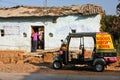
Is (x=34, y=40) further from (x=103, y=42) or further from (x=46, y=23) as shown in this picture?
(x=103, y=42)

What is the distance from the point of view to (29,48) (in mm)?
29875

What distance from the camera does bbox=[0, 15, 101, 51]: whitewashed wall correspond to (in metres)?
28.1

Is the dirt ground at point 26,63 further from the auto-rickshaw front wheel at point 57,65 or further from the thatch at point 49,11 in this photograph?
the thatch at point 49,11

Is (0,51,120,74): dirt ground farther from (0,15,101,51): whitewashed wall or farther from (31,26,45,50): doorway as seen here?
(31,26,45,50): doorway

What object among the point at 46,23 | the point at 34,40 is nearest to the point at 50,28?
the point at 46,23

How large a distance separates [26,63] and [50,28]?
18.1 feet

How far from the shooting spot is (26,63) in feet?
80.6

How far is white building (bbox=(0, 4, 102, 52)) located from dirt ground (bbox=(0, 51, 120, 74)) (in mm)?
1680

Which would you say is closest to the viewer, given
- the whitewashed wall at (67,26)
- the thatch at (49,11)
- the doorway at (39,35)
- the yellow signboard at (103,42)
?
the yellow signboard at (103,42)

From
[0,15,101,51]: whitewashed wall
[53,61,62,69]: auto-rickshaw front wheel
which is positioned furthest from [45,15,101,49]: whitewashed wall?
[53,61,62,69]: auto-rickshaw front wheel

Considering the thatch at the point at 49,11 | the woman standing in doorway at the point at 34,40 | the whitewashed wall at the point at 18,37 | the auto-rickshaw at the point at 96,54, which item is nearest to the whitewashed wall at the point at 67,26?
the thatch at the point at 49,11

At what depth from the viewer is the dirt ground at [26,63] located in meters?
20.8

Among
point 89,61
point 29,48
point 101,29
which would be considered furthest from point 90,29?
point 89,61

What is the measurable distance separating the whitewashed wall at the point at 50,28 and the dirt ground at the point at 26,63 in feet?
4.54
